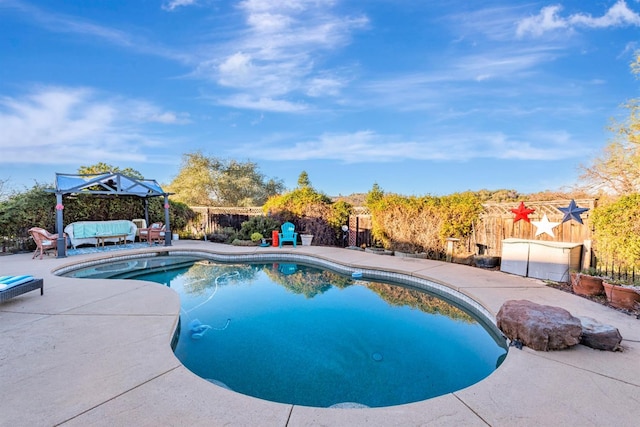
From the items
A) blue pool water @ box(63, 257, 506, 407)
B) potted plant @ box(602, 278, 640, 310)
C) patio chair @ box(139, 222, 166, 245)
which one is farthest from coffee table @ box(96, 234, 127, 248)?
potted plant @ box(602, 278, 640, 310)

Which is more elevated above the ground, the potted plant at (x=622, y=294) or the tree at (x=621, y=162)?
the tree at (x=621, y=162)

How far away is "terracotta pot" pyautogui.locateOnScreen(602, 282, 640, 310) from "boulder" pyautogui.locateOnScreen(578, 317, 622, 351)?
1.63m

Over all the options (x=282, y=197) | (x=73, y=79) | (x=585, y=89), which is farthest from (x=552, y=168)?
(x=73, y=79)

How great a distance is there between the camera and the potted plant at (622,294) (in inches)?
159

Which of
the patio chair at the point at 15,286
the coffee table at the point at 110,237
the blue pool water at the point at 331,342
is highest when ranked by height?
the patio chair at the point at 15,286

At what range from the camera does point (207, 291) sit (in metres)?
6.14

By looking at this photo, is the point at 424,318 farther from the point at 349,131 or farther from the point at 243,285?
the point at 349,131

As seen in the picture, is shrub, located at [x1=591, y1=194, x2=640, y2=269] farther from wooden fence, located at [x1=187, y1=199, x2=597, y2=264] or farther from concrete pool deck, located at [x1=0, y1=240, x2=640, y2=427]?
concrete pool deck, located at [x1=0, y1=240, x2=640, y2=427]

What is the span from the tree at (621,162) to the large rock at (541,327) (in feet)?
31.2

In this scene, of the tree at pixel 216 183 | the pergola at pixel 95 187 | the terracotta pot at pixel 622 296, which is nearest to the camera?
the terracotta pot at pixel 622 296

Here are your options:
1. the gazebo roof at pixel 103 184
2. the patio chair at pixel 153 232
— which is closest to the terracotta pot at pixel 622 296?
the patio chair at pixel 153 232

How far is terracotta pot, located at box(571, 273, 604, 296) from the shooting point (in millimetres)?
4668

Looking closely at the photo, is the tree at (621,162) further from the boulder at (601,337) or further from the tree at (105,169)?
the tree at (105,169)

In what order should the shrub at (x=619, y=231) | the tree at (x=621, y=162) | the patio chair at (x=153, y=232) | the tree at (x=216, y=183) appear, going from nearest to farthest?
the shrub at (x=619, y=231) → the tree at (x=621, y=162) → the patio chair at (x=153, y=232) → the tree at (x=216, y=183)
